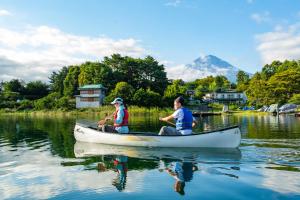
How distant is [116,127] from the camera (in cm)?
1424

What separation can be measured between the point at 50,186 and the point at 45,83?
262 feet

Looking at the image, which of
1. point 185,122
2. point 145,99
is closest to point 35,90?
point 145,99

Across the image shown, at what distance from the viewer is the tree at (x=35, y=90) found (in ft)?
256

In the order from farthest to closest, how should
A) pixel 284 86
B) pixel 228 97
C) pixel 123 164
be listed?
pixel 228 97 → pixel 284 86 → pixel 123 164

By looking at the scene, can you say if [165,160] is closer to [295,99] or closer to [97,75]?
[295,99]

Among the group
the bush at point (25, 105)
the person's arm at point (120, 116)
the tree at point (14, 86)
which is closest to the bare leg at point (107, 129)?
the person's arm at point (120, 116)

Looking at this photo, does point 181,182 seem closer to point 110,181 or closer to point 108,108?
point 110,181

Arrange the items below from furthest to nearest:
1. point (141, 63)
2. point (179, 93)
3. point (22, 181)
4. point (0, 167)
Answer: point (141, 63) < point (179, 93) < point (0, 167) < point (22, 181)

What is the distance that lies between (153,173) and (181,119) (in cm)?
404

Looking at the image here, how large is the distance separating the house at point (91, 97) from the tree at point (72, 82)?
8901 millimetres

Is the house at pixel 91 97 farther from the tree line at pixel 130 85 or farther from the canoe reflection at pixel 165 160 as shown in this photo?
the canoe reflection at pixel 165 160

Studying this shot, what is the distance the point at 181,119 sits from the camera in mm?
12141

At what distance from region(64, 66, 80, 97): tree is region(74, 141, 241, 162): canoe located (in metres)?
61.9

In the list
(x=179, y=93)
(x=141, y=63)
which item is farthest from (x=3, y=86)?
(x=179, y=93)
